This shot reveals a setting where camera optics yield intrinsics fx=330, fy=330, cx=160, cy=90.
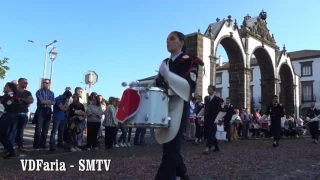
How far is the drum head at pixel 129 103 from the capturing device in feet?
11.7

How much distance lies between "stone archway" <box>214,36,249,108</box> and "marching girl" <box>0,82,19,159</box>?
61.8ft

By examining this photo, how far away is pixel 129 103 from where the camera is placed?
3566mm

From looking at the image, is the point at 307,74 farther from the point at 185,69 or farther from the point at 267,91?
the point at 185,69

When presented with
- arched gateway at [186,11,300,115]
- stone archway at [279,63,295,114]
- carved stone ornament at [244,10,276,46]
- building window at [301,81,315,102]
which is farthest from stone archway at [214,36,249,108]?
building window at [301,81,315,102]

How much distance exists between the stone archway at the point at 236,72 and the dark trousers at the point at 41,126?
1750 centimetres

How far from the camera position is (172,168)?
3795 mm

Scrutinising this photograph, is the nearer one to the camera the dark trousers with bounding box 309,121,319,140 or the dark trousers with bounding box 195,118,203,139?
the dark trousers with bounding box 195,118,203,139

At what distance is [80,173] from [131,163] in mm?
1382

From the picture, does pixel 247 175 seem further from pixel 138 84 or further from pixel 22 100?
pixel 22 100

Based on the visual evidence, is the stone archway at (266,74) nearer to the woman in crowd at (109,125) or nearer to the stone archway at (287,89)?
the stone archway at (287,89)

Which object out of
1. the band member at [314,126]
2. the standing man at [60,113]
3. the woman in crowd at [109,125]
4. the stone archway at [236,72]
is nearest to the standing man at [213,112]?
the woman in crowd at [109,125]

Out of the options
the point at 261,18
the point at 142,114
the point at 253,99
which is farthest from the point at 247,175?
the point at 253,99

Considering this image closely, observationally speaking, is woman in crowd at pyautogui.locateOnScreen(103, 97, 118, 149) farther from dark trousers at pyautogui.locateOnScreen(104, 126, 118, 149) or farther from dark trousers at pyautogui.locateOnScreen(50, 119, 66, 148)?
dark trousers at pyautogui.locateOnScreen(50, 119, 66, 148)

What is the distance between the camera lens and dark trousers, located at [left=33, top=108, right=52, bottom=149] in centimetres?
906
